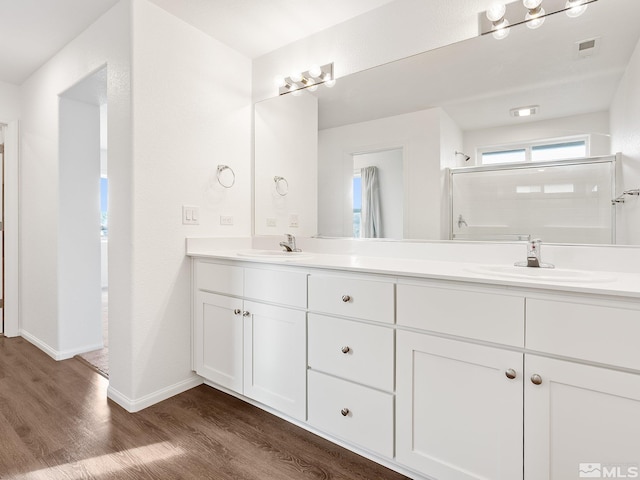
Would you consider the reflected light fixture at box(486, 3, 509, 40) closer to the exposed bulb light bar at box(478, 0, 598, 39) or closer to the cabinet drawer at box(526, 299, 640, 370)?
the exposed bulb light bar at box(478, 0, 598, 39)

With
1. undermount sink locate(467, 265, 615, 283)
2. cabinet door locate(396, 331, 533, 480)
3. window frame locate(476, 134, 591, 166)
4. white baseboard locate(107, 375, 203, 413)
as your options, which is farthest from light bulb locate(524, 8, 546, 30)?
white baseboard locate(107, 375, 203, 413)

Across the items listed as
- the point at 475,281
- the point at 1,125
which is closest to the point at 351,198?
the point at 475,281

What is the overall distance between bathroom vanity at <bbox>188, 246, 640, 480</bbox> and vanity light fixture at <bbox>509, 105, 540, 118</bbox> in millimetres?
751

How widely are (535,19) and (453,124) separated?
538mm

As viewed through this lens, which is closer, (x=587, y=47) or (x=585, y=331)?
(x=585, y=331)

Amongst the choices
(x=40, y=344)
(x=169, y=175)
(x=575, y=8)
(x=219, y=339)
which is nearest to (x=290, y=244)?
(x=219, y=339)

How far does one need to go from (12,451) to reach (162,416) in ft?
2.04

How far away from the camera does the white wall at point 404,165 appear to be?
1.88 meters

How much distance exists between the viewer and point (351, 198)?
2180 millimetres

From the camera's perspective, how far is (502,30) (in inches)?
64.5

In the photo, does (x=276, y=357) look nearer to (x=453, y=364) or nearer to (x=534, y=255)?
(x=453, y=364)

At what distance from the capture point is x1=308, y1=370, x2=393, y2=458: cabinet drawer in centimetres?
141

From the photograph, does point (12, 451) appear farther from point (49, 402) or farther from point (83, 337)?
point (83, 337)

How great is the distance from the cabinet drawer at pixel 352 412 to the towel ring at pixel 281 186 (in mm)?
1325
